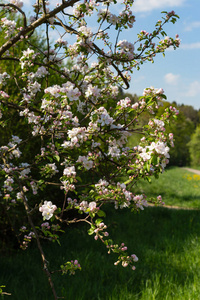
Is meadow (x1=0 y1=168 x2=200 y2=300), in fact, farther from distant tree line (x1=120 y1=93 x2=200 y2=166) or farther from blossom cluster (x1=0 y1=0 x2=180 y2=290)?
distant tree line (x1=120 y1=93 x2=200 y2=166)

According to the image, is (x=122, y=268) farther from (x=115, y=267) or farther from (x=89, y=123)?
(x=89, y=123)

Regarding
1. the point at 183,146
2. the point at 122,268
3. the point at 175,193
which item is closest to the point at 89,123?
the point at 122,268

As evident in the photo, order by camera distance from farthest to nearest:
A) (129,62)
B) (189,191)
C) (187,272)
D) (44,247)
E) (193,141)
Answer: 1. (193,141)
2. (189,191)
3. (44,247)
4. (187,272)
5. (129,62)

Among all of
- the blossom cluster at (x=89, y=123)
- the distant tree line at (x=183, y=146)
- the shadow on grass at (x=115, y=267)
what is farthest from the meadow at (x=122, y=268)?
the distant tree line at (x=183, y=146)

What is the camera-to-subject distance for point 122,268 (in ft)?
13.4

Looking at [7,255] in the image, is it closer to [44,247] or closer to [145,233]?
[44,247]

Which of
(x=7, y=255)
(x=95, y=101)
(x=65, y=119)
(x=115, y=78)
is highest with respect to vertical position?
(x=115, y=78)

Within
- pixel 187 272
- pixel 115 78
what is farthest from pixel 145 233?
pixel 115 78

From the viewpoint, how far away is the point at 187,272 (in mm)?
4133

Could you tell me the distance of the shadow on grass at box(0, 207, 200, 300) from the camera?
3.46 metres

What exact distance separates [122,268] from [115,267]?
0.12 metres

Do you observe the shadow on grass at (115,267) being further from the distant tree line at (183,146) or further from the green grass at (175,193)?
the distant tree line at (183,146)

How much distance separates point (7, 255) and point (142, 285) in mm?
2273

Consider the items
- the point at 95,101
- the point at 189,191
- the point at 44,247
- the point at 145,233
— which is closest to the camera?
the point at 95,101
